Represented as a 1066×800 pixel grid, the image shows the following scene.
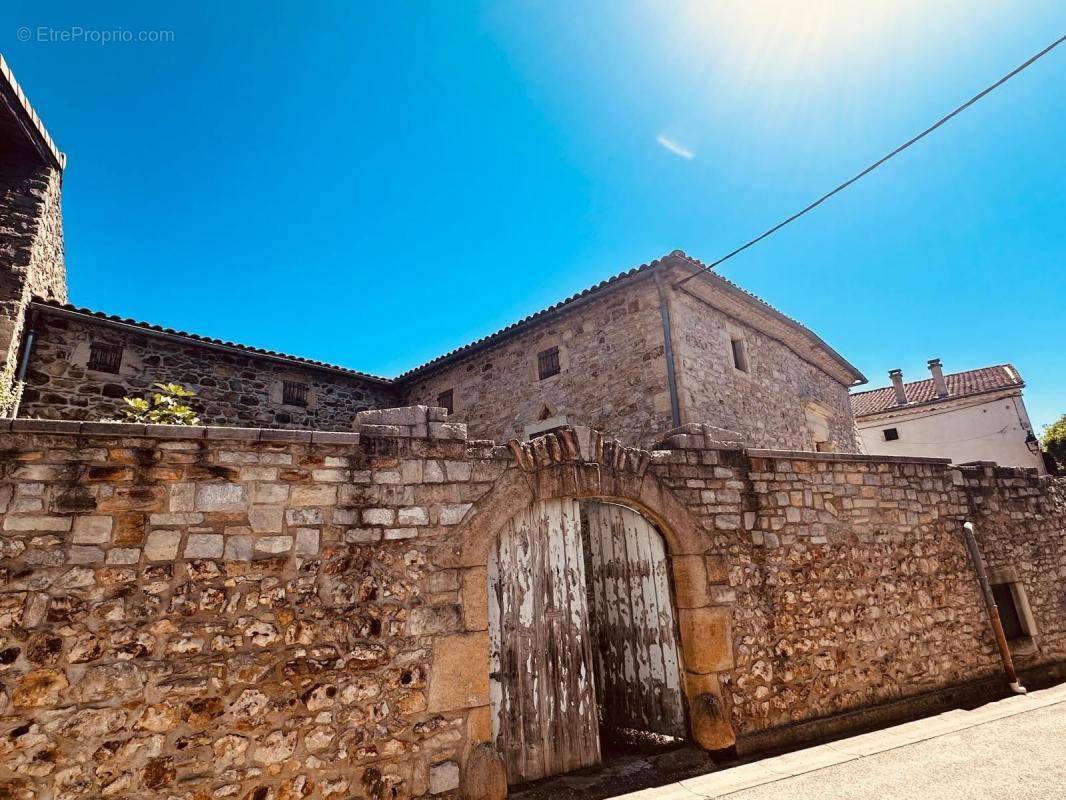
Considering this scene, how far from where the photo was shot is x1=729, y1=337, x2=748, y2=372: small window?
9.78 metres

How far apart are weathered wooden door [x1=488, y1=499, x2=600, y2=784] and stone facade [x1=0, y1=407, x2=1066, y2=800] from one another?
0.28m

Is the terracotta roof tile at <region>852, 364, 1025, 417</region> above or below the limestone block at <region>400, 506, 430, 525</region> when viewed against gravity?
above

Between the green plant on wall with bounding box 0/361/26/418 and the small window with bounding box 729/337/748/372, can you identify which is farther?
the small window with bounding box 729/337/748/372

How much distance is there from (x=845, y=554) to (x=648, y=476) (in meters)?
2.62

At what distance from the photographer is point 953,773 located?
3838 mm

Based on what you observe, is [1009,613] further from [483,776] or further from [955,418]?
[955,418]

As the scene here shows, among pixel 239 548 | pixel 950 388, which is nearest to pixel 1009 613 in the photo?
pixel 239 548

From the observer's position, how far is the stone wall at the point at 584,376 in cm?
844

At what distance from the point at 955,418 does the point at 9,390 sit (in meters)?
26.8

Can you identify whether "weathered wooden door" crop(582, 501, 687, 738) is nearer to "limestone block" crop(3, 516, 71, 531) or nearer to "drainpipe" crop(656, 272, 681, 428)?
"drainpipe" crop(656, 272, 681, 428)

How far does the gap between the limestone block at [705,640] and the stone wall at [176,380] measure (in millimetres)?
5705

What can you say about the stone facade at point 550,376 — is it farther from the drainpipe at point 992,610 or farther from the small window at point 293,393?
the drainpipe at point 992,610

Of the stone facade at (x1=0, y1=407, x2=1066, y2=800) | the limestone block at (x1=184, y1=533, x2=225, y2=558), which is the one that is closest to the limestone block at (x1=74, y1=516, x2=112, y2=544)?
the stone facade at (x1=0, y1=407, x2=1066, y2=800)

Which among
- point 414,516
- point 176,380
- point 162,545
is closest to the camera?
point 162,545
